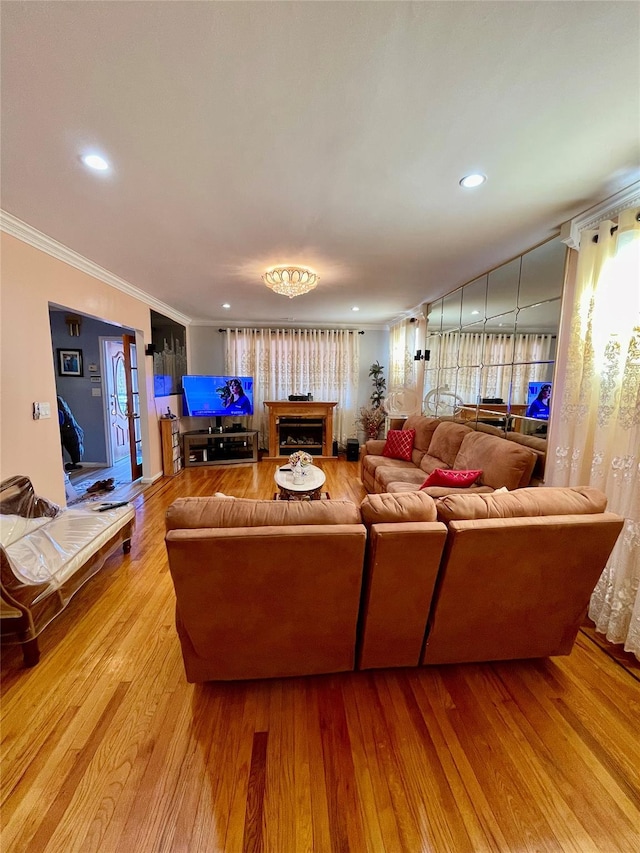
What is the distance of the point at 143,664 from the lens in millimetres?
1659

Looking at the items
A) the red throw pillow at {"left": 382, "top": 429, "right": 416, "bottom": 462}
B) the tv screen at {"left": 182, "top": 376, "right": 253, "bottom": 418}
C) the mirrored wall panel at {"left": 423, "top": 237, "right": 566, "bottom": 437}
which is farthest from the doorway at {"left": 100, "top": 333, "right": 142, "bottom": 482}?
the mirrored wall panel at {"left": 423, "top": 237, "right": 566, "bottom": 437}

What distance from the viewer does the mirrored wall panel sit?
253 cm

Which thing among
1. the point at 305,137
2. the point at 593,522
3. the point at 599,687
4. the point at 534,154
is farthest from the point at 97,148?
the point at 599,687

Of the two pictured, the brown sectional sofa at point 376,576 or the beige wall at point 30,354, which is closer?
the brown sectional sofa at point 376,576

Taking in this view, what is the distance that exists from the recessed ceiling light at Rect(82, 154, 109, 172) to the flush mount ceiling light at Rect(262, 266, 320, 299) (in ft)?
5.17

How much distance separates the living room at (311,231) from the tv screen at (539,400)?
0.13 m

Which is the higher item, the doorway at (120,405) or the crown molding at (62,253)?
the crown molding at (62,253)

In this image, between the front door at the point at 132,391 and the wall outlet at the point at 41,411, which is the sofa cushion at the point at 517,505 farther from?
the front door at the point at 132,391

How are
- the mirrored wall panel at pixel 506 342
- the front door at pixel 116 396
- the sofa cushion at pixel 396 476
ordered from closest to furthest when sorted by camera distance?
the mirrored wall panel at pixel 506 342 < the sofa cushion at pixel 396 476 < the front door at pixel 116 396

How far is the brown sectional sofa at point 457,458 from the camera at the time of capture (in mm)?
2459

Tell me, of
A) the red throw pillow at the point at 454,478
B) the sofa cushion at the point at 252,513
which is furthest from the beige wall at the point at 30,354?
the red throw pillow at the point at 454,478

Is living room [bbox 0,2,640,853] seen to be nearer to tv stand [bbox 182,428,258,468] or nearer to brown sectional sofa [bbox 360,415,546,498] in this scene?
brown sectional sofa [bbox 360,415,546,498]

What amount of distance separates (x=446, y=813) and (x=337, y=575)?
81cm

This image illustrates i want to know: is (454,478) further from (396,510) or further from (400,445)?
(400,445)
